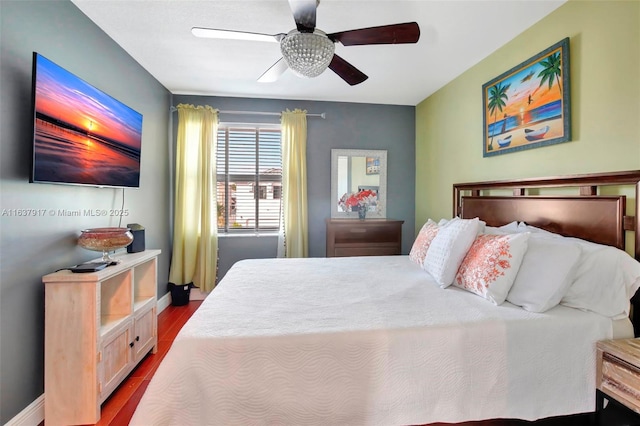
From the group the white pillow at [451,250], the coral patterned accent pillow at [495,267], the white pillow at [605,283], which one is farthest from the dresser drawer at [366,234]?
the white pillow at [605,283]

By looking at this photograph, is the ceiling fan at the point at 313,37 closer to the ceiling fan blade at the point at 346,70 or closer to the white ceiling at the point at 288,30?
the ceiling fan blade at the point at 346,70

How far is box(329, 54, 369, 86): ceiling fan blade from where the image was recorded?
185 centimetres

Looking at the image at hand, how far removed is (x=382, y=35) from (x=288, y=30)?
907 millimetres

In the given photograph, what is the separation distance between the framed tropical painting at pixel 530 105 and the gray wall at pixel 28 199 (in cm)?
315

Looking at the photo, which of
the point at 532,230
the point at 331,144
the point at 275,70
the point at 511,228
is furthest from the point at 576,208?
the point at 331,144

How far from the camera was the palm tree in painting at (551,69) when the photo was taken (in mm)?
1845

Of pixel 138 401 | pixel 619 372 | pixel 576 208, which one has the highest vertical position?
pixel 576 208

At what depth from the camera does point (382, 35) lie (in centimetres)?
158

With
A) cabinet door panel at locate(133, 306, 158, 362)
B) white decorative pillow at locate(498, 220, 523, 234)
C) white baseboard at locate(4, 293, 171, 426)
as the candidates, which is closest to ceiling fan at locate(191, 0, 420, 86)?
white decorative pillow at locate(498, 220, 523, 234)

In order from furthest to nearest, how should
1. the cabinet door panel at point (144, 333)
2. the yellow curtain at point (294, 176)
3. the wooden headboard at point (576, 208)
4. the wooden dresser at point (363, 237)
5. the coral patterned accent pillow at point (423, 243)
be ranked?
the yellow curtain at point (294, 176)
the wooden dresser at point (363, 237)
the coral patterned accent pillow at point (423, 243)
the cabinet door panel at point (144, 333)
the wooden headboard at point (576, 208)

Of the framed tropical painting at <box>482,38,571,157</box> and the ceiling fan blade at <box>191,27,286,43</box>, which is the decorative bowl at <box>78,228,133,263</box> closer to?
the ceiling fan blade at <box>191,27,286,43</box>

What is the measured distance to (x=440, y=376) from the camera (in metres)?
1.17

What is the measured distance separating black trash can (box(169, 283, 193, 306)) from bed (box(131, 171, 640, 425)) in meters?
2.18

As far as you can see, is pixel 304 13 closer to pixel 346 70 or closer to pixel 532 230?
pixel 346 70
